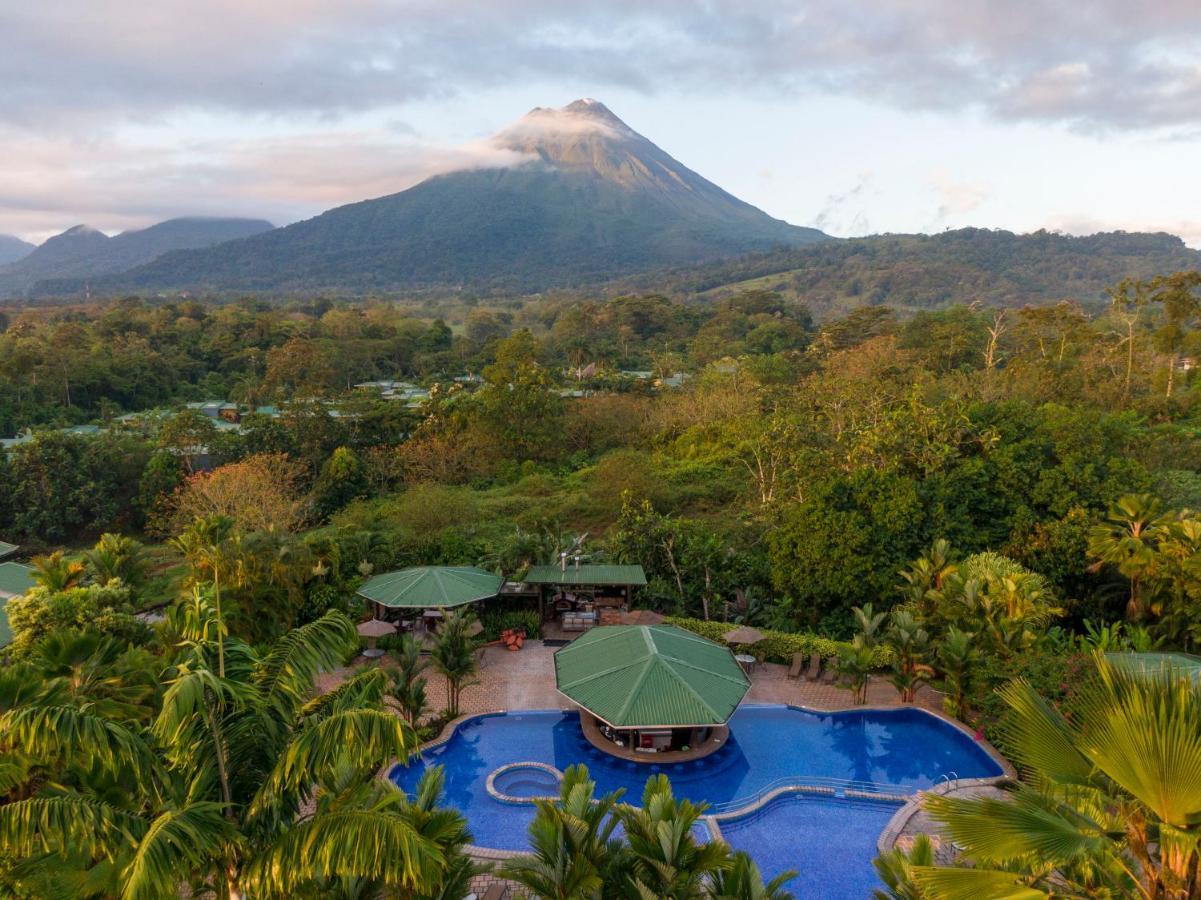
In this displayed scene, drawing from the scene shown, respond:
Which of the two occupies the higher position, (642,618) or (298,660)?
(298,660)

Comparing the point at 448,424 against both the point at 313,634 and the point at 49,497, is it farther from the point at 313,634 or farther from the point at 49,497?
the point at 313,634

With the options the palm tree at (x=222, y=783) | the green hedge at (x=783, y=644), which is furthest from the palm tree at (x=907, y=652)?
the palm tree at (x=222, y=783)

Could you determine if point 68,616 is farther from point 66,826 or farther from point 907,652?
point 907,652

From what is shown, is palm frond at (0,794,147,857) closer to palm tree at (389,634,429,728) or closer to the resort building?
palm tree at (389,634,429,728)

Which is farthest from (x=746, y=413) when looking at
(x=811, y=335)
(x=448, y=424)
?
(x=811, y=335)

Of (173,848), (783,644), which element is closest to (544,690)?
(783,644)

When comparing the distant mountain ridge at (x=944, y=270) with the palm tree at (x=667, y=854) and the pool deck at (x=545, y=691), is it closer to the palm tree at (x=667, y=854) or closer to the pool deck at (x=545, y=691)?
the pool deck at (x=545, y=691)

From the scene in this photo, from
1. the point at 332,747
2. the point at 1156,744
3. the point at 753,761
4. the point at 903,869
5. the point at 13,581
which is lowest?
the point at 753,761
